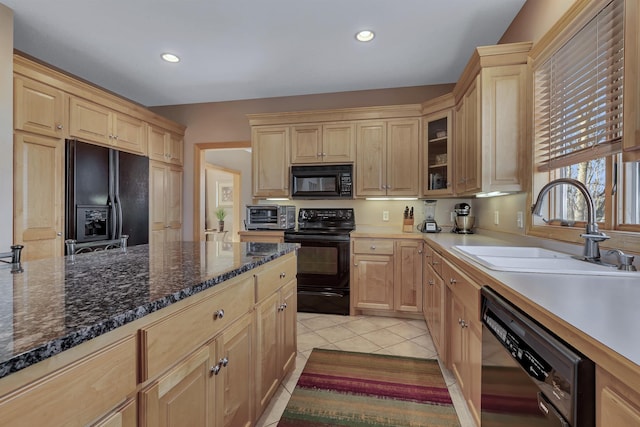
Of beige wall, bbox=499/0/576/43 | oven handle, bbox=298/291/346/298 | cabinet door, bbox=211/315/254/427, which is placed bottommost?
oven handle, bbox=298/291/346/298

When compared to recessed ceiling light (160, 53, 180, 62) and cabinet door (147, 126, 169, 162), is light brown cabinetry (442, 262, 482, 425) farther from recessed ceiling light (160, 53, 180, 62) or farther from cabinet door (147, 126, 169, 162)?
cabinet door (147, 126, 169, 162)

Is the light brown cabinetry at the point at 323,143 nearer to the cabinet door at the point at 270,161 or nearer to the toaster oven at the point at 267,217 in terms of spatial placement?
the cabinet door at the point at 270,161

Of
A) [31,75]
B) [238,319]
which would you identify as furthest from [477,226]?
[31,75]

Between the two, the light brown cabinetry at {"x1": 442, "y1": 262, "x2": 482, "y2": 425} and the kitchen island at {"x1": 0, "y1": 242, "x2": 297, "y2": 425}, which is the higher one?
the kitchen island at {"x1": 0, "y1": 242, "x2": 297, "y2": 425}

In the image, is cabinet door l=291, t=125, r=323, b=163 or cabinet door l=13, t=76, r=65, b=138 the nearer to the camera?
cabinet door l=13, t=76, r=65, b=138

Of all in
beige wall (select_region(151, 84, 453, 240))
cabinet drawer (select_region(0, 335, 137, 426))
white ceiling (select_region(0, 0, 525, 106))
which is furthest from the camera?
beige wall (select_region(151, 84, 453, 240))

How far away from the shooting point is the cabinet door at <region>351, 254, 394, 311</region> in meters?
3.05

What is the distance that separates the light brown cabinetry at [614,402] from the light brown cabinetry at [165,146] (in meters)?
4.05

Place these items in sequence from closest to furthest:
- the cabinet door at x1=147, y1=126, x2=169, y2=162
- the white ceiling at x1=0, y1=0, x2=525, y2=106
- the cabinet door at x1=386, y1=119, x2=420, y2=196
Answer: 1. the white ceiling at x1=0, y1=0, x2=525, y2=106
2. the cabinet door at x1=386, y1=119, x2=420, y2=196
3. the cabinet door at x1=147, y1=126, x2=169, y2=162

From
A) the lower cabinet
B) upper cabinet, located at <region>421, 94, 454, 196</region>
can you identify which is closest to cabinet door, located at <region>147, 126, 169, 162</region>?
the lower cabinet

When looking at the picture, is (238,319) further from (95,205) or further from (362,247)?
(95,205)

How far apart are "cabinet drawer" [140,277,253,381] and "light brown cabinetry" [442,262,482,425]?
1.05 metres

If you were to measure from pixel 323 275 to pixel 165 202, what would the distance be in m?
2.25

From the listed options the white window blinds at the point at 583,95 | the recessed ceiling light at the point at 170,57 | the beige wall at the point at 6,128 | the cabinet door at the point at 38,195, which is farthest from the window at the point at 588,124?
the cabinet door at the point at 38,195
